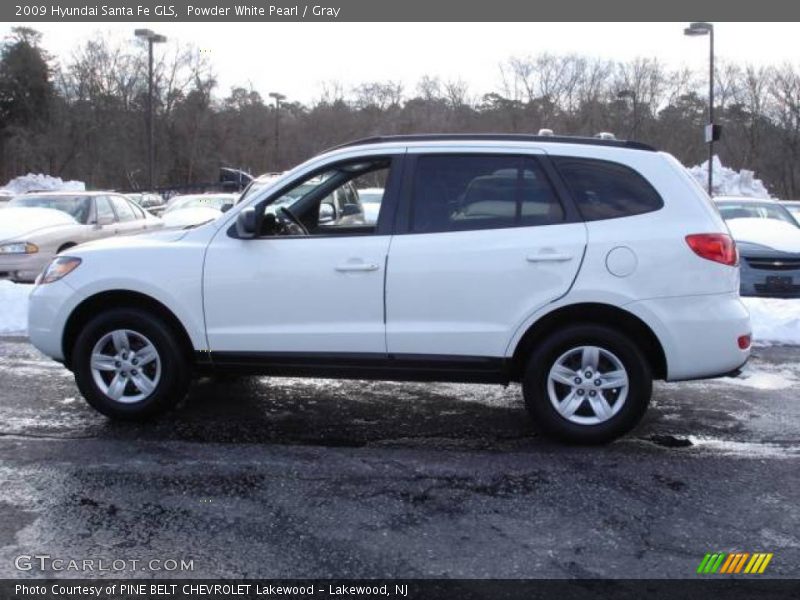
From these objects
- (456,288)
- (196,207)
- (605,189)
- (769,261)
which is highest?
(196,207)

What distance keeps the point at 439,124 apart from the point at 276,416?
45.5m

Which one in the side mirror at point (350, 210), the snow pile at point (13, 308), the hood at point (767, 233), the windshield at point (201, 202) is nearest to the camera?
the side mirror at point (350, 210)

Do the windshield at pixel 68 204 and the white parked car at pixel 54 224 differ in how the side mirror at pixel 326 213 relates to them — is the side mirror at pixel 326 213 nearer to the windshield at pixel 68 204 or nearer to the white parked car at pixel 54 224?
the white parked car at pixel 54 224

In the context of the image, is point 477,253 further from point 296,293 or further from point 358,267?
point 296,293

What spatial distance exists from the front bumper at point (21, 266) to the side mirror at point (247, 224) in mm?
7571

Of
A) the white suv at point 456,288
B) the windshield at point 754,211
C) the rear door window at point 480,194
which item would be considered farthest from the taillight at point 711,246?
the windshield at point 754,211

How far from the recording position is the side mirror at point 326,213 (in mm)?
5621

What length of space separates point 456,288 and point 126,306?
2.22 m

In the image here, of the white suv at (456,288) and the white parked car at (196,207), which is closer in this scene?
the white suv at (456,288)

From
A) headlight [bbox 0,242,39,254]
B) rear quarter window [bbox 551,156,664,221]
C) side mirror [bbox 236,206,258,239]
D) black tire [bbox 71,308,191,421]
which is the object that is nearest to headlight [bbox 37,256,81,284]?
black tire [bbox 71,308,191,421]

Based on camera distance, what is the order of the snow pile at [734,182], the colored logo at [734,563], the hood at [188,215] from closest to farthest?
1. the colored logo at [734,563]
2. the hood at [188,215]
3. the snow pile at [734,182]

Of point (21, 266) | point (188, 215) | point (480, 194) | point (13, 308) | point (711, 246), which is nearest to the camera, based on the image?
point (711, 246)

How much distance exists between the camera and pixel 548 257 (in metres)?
4.85

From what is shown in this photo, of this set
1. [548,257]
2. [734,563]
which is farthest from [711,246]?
[734,563]
